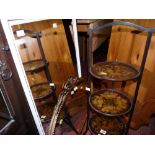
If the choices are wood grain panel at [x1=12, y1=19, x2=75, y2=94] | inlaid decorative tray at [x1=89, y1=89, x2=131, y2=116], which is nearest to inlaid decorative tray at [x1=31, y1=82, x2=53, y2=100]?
wood grain panel at [x1=12, y1=19, x2=75, y2=94]

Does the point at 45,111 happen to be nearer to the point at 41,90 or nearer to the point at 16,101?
the point at 41,90

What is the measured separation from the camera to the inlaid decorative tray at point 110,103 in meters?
1.15

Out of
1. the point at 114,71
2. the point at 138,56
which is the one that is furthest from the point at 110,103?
the point at 138,56

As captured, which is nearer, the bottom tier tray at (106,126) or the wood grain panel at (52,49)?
the wood grain panel at (52,49)

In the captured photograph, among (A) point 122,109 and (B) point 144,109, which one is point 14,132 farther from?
(B) point 144,109

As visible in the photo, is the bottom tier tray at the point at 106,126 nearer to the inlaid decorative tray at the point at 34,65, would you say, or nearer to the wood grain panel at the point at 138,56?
the wood grain panel at the point at 138,56

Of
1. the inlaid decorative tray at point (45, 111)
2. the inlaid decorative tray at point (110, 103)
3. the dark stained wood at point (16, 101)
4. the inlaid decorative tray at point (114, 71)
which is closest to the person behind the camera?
the dark stained wood at point (16, 101)

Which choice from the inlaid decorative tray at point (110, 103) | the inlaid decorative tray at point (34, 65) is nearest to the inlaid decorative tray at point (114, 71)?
the inlaid decorative tray at point (110, 103)

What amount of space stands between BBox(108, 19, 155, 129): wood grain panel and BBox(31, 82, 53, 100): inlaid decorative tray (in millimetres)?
662

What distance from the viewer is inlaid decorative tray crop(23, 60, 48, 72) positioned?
1.06m

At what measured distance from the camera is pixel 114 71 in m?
1.14

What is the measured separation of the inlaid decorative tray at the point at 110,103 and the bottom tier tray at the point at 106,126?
26 centimetres

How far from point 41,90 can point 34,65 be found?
24cm
